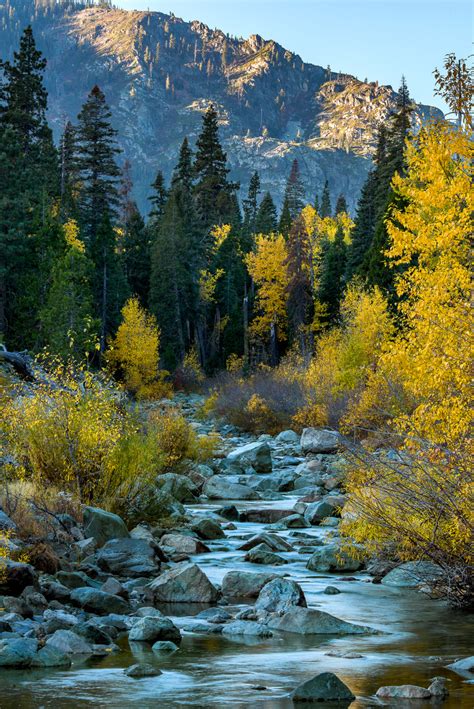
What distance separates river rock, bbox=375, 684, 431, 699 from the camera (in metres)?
7.04

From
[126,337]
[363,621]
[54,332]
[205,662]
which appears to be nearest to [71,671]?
[205,662]

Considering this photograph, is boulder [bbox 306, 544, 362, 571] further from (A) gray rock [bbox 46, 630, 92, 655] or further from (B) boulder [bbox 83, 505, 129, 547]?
(A) gray rock [bbox 46, 630, 92, 655]

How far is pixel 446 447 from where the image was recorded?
1021 centimetres

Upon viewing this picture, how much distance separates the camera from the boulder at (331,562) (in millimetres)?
13047

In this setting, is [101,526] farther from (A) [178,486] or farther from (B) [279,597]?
(A) [178,486]

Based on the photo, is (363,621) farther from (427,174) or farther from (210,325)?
(210,325)

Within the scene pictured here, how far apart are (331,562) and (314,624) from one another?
361 centimetres

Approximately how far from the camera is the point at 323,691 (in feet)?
22.8

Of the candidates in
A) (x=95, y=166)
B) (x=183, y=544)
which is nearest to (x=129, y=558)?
(x=183, y=544)

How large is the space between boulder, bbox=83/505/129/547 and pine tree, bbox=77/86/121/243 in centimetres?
4780

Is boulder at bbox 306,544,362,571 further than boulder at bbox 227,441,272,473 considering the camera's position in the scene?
No

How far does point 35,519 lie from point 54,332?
2872 cm

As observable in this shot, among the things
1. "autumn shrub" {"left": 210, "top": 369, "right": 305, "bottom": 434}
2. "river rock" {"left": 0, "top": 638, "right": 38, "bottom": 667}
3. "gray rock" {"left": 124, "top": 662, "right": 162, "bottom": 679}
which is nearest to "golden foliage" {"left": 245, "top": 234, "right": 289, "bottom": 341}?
"autumn shrub" {"left": 210, "top": 369, "right": 305, "bottom": 434}

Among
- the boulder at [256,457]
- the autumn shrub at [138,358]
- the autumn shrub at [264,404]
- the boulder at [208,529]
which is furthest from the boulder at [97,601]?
the autumn shrub at [138,358]
